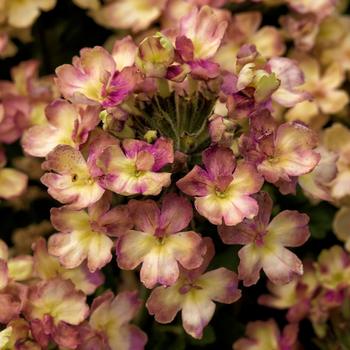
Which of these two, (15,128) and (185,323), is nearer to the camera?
(185,323)

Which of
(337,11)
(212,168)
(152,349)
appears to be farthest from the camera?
(337,11)

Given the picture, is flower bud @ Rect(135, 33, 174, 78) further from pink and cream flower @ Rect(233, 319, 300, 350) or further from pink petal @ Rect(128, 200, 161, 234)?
pink and cream flower @ Rect(233, 319, 300, 350)

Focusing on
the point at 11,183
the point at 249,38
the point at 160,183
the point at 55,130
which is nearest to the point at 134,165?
the point at 160,183

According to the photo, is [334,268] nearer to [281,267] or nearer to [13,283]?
[281,267]

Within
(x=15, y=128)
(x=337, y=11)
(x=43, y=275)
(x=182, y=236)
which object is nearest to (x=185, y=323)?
(x=182, y=236)

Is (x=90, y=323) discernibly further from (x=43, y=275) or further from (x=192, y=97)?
(x=192, y=97)

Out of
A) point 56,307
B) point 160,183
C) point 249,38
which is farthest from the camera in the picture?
point 249,38
